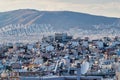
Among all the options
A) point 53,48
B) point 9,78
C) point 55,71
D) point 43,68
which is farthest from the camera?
point 53,48

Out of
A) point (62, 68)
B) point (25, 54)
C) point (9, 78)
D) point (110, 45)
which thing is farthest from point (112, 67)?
point (110, 45)

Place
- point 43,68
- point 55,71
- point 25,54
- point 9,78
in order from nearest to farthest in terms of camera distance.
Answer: point 9,78, point 55,71, point 43,68, point 25,54

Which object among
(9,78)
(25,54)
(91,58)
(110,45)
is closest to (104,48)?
(110,45)

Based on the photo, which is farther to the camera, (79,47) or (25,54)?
(79,47)

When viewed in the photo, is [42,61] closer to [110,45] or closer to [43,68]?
[43,68]

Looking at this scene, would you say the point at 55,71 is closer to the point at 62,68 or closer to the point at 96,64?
the point at 62,68

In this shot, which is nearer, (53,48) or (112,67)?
(112,67)
